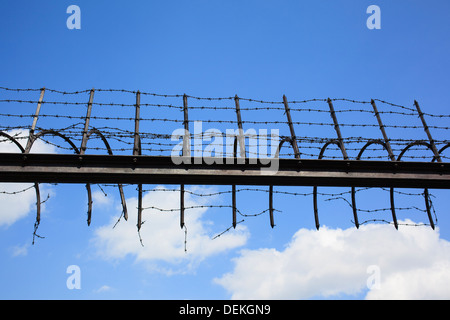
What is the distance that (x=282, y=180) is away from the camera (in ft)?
25.0

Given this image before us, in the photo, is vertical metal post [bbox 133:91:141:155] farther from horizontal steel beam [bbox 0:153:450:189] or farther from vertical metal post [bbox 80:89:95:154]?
vertical metal post [bbox 80:89:95:154]

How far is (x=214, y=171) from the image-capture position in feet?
24.3

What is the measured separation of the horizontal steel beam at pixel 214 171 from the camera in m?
7.07

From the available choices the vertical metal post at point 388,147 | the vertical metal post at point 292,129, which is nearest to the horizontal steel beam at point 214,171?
the vertical metal post at point 292,129

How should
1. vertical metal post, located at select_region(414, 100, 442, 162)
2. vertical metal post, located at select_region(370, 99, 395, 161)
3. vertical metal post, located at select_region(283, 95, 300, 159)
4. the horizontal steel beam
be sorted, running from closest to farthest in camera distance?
the horizontal steel beam → vertical metal post, located at select_region(283, 95, 300, 159) → vertical metal post, located at select_region(370, 99, 395, 161) → vertical metal post, located at select_region(414, 100, 442, 162)

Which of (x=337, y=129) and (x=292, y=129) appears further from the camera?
(x=337, y=129)

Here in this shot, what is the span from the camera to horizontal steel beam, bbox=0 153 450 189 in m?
7.07

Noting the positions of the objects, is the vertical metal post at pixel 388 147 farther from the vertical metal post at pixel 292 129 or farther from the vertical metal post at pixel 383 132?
the vertical metal post at pixel 292 129

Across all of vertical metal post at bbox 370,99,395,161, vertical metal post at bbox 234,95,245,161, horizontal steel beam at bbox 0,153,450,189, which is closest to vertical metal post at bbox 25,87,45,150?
horizontal steel beam at bbox 0,153,450,189

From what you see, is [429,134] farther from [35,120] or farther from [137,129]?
[35,120]

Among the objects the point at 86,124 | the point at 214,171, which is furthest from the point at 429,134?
the point at 86,124

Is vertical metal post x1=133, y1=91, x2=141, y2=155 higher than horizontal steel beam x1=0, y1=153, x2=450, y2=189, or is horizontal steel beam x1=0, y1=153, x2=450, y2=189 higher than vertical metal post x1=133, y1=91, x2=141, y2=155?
vertical metal post x1=133, y1=91, x2=141, y2=155
